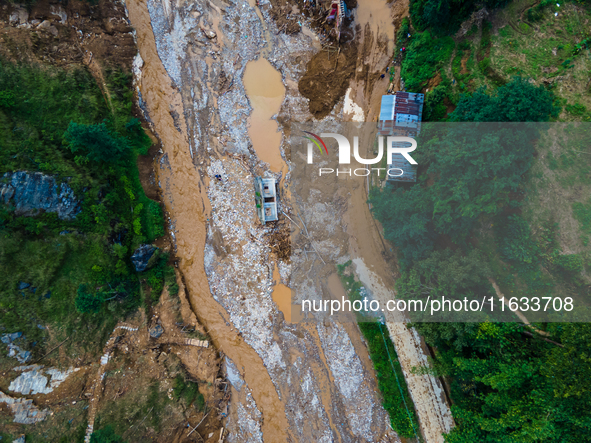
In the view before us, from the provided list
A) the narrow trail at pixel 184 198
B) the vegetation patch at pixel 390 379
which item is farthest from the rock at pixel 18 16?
the vegetation patch at pixel 390 379

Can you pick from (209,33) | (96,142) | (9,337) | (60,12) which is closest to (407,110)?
(209,33)

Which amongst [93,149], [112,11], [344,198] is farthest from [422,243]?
[112,11]

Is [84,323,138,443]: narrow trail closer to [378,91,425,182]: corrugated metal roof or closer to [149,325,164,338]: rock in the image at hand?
[149,325,164,338]: rock

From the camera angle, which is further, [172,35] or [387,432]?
[172,35]

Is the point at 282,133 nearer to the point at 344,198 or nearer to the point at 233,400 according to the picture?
the point at 344,198

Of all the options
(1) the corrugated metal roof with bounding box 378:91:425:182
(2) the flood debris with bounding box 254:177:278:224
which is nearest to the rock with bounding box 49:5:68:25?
(2) the flood debris with bounding box 254:177:278:224

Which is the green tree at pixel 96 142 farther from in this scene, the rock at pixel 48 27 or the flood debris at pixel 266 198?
the flood debris at pixel 266 198
